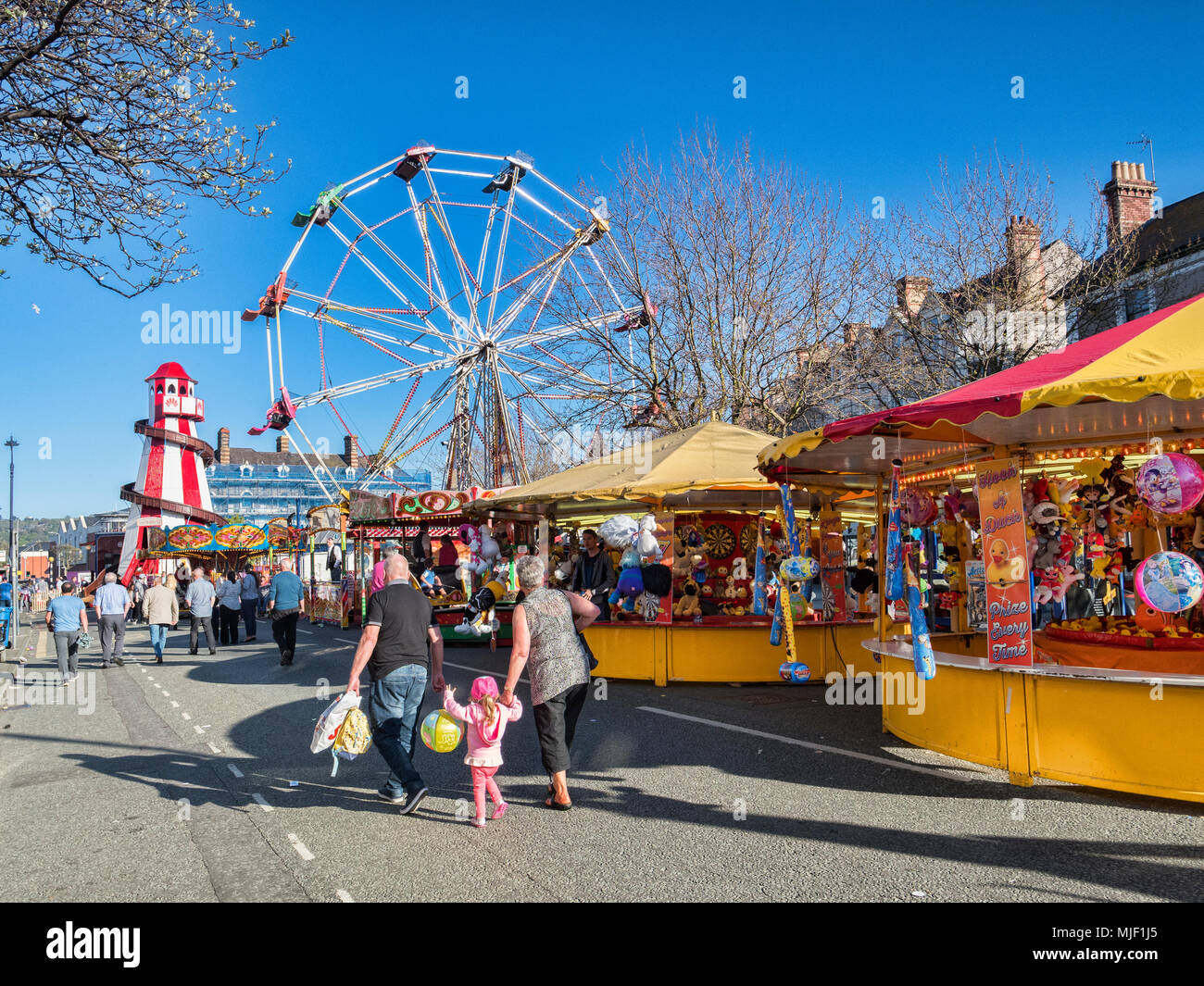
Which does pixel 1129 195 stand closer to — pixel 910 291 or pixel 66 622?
pixel 910 291

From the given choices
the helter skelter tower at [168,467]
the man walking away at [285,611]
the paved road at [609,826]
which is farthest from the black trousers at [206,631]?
the helter skelter tower at [168,467]

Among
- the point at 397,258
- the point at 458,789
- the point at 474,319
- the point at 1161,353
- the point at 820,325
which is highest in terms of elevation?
the point at 397,258

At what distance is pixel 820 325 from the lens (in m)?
18.4

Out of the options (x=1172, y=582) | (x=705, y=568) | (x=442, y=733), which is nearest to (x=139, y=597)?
(x=705, y=568)

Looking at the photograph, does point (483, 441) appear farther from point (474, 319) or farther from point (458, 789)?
point (458, 789)

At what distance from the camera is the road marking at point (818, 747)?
6.46 metres

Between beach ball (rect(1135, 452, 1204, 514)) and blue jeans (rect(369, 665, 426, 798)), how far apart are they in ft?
17.0

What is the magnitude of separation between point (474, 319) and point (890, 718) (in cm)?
1903

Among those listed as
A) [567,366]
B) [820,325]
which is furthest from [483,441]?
[820,325]

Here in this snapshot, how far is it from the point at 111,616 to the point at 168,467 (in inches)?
1276

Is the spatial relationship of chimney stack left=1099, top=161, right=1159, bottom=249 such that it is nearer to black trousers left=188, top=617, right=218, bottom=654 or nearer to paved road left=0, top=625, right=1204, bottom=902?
paved road left=0, top=625, right=1204, bottom=902

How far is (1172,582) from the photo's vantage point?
5.84 metres

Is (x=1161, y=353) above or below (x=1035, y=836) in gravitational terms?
above

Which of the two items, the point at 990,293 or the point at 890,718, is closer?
the point at 890,718
